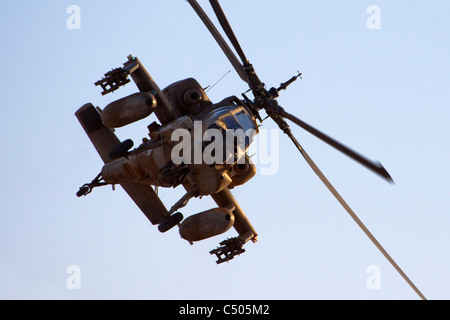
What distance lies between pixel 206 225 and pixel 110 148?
178 inches

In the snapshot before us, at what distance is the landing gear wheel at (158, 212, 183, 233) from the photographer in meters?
28.4

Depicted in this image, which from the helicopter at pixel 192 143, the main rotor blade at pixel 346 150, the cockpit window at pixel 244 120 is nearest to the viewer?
the main rotor blade at pixel 346 150

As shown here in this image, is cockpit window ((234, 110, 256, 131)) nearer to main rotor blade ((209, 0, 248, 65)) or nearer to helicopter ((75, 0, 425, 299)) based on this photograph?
helicopter ((75, 0, 425, 299))

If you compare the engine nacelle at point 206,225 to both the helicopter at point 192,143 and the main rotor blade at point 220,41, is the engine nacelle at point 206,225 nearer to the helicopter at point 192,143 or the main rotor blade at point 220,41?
the helicopter at point 192,143

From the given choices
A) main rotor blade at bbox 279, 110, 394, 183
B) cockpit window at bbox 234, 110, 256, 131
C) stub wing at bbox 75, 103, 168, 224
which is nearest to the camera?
main rotor blade at bbox 279, 110, 394, 183

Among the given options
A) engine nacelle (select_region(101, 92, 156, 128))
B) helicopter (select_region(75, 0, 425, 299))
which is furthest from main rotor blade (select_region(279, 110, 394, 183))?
engine nacelle (select_region(101, 92, 156, 128))

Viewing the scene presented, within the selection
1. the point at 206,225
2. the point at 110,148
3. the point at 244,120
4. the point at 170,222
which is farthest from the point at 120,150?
the point at 244,120

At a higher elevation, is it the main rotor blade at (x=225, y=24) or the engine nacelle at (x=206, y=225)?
the main rotor blade at (x=225, y=24)

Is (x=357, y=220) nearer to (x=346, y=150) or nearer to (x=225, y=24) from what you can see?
(x=346, y=150)

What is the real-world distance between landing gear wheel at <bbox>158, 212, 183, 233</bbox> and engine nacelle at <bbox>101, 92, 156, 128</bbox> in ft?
9.42

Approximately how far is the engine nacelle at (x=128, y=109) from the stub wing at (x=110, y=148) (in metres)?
2.61

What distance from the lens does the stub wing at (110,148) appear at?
102 ft

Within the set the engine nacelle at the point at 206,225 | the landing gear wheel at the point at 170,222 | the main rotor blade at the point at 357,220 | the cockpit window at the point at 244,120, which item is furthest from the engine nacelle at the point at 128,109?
the main rotor blade at the point at 357,220
